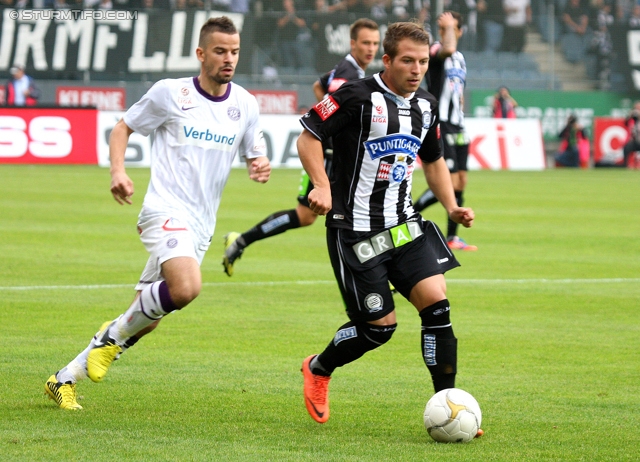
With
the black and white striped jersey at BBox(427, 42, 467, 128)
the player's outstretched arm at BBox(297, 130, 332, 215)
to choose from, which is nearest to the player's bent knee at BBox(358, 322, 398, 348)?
the player's outstretched arm at BBox(297, 130, 332, 215)

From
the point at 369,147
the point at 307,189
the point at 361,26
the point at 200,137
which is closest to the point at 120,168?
the point at 200,137

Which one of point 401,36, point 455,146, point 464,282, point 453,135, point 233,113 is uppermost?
point 401,36

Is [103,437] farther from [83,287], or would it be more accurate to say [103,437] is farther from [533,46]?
[533,46]

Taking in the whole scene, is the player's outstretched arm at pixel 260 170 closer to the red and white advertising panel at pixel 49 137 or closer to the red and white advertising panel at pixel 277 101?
the red and white advertising panel at pixel 49 137

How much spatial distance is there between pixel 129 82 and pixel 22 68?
304 centimetres

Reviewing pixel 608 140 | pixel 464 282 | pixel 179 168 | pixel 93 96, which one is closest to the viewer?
pixel 179 168

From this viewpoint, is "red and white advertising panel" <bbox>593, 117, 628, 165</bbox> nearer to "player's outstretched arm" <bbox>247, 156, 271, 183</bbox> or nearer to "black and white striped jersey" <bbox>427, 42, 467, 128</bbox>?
"black and white striped jersey" <bbox>427, 42, 467, 128</bbox>

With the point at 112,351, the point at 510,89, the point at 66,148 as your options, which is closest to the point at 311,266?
the point at 112,351

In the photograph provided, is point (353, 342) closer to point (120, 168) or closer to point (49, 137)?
point (120, 168)

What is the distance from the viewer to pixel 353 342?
228 inches

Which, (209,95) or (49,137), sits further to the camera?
(49,137)

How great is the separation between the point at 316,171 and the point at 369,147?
325mm

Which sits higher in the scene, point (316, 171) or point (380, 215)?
point (316, 171)

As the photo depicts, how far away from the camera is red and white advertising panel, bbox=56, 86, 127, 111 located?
107 feet
